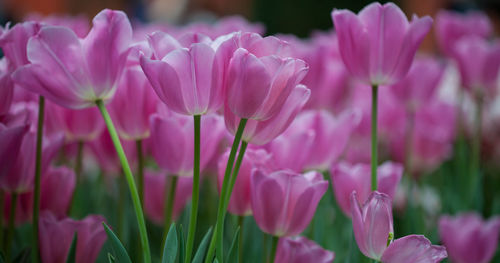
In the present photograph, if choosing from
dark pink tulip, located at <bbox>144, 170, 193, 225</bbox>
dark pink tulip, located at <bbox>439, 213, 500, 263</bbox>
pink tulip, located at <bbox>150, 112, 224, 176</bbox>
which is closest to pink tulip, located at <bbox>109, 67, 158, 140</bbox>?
pink tulip, located at <bbox>150, 112, 224, 176</bbox>

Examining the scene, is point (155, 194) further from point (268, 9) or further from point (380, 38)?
point (268, 9)

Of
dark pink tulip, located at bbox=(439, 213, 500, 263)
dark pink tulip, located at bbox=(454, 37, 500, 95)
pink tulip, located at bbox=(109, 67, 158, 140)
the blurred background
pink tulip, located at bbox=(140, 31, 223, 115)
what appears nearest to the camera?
pink tulip, located at bbox=(140, 31, 223, 115)

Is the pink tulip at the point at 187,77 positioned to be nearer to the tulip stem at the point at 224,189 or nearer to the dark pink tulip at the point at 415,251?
the tulip stem at the point at 224,189

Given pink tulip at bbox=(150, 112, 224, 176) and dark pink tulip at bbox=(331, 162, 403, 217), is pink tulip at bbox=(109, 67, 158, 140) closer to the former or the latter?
pink tulip at bbox=(150, 112, 224, 176)

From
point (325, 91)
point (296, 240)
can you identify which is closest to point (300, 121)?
point (296, 240)

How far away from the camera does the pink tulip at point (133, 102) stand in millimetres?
397

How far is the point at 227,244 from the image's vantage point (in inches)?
21.5

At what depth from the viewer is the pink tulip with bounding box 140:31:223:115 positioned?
29cm

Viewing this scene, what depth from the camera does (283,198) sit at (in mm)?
359

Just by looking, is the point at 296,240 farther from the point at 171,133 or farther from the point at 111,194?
the point at 111,194

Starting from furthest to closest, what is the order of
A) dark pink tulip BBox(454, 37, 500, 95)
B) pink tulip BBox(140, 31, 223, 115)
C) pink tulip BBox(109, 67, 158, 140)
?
dark pink tulip BBox(454, 37, 500, 95)
pink tulip BBox(109, 67, 158, 140)
pink tulip BBox(140, 31, 223, 115)

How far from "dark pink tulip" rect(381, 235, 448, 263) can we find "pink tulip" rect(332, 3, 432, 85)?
0.14 metres

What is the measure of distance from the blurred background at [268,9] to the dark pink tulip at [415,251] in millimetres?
1367

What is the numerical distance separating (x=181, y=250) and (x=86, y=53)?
0.13 metres
